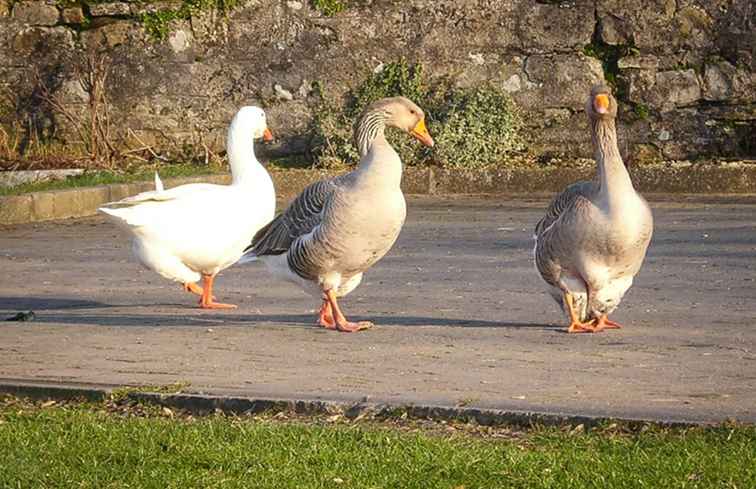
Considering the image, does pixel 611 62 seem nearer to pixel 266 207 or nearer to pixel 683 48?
pixel 683 48

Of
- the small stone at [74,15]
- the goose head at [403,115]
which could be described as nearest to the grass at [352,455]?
the goose head at [403,115]

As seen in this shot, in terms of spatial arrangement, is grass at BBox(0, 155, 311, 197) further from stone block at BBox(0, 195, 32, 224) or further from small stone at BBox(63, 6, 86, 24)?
small stone at BBox(63, 6, 86, 24)

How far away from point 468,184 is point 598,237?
8.41m

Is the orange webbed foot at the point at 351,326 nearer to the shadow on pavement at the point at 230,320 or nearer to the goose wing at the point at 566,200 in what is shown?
the shadow on pavement at the point at 230,320

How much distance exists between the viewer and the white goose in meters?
9.26

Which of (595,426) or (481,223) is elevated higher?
(595,426)

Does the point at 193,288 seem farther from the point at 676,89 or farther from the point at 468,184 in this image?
the point at 676,89

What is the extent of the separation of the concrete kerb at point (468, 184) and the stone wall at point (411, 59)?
709mm

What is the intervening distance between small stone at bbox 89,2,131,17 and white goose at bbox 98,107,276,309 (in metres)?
7.59

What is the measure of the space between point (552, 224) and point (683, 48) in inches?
348

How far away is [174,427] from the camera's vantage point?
6070mm

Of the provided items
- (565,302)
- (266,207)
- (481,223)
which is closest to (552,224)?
(565,302)

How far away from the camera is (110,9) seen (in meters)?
16.9

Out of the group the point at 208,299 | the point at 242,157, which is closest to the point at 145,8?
the point at 242,157
